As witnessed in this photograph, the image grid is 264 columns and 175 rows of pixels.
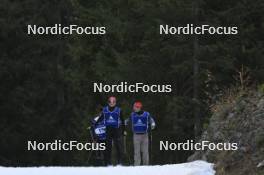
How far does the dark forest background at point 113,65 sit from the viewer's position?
2825 centimetres

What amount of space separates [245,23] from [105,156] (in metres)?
15.0

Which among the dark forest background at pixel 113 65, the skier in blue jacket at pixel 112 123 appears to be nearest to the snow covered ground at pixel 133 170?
the skier in blue jacket at pixel 112 123

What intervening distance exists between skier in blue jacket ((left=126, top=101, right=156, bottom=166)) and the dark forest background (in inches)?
324

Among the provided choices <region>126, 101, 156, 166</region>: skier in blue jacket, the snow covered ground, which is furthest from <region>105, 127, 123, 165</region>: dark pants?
the snow covered ground

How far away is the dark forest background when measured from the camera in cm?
2825

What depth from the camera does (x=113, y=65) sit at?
36.1 meters

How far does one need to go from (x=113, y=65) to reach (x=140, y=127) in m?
20.4

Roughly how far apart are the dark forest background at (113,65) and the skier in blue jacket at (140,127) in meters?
8.24

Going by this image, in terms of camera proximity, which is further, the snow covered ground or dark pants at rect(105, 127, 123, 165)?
dark pants at rect(105, 127, 123, 165)

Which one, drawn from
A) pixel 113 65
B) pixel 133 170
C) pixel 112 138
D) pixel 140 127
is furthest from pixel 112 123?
pixel 113 65

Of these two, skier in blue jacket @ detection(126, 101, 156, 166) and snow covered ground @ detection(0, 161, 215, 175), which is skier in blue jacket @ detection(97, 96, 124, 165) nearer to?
skier in blue jacket @ detection(126, 101, 156, 166)

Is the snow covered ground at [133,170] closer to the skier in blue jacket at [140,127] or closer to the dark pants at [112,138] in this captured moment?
the dark pants at [112,138]

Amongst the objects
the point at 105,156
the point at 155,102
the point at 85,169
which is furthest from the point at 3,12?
the point at 85,169

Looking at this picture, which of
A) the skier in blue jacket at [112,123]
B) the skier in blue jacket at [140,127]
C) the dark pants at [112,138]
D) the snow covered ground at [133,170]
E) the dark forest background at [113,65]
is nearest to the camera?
the snow covered ground at [133,170]
